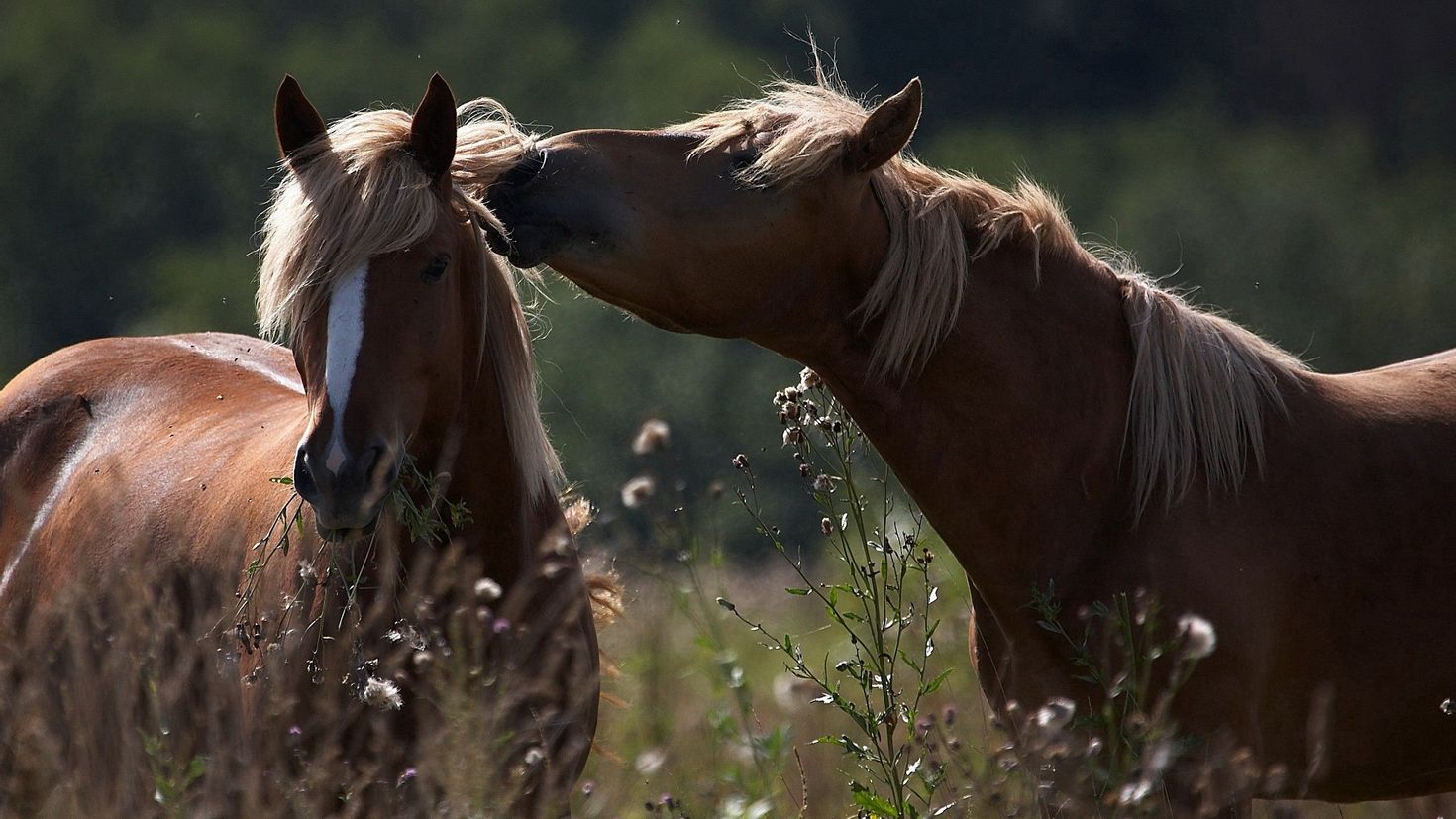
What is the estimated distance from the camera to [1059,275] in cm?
351

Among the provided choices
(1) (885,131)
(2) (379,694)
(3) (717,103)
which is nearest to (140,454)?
(2) (379,694)

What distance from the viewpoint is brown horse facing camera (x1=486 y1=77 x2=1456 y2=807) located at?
331 centimetres

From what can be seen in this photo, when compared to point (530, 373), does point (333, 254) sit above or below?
above

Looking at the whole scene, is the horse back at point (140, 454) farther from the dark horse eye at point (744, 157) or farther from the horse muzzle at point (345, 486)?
the dark horse eye at point (744, 157)

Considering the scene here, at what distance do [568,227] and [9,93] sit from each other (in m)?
26.2

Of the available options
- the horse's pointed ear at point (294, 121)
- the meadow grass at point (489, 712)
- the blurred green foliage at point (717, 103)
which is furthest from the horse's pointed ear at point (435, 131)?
the blurred green foliage at point (717, 103)

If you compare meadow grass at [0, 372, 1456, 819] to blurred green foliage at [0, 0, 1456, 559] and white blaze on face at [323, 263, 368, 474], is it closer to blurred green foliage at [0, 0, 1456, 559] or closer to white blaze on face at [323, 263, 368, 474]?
white blaze on face at [323, 263, 368, 474]

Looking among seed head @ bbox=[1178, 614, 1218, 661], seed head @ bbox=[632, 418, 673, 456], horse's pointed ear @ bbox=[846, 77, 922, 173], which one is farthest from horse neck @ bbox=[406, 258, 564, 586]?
seed head @ bbox=[1178, 614, 1218, 661]

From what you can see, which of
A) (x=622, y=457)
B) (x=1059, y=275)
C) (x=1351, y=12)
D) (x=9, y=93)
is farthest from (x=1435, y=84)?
(x=1059, y=275)

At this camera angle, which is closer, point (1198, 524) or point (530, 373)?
point (1198, 524)

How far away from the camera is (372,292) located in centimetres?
324

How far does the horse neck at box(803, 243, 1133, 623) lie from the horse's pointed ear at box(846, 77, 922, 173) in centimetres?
36

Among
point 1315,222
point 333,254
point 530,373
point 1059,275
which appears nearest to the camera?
point 333,254

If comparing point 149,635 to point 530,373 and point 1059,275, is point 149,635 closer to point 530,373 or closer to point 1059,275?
point 530,373
